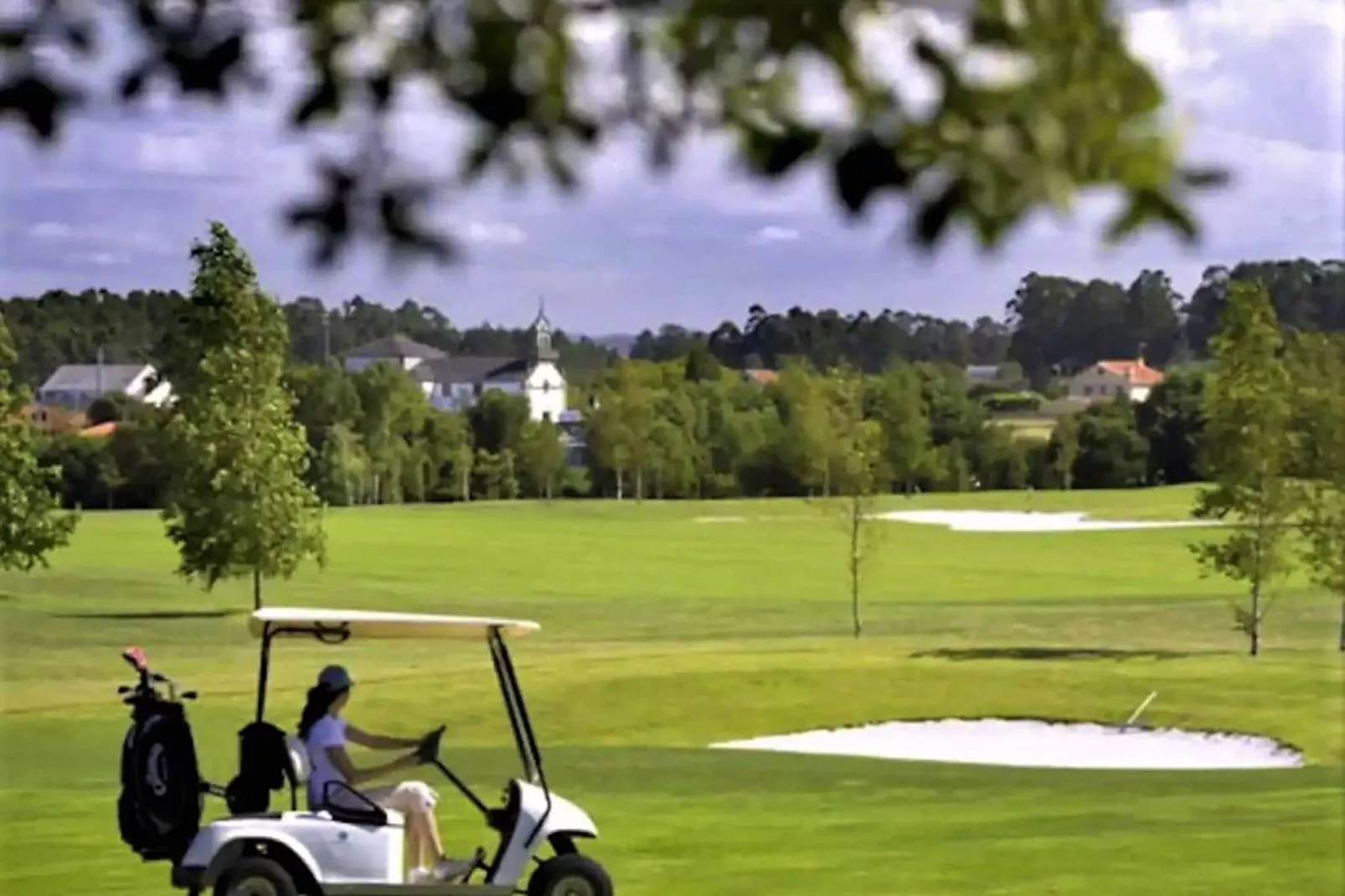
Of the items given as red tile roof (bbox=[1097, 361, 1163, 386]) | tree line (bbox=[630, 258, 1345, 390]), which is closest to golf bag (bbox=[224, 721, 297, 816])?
tree line (bbox=[630, 258, 1345, 390])

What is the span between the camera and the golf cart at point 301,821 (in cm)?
653

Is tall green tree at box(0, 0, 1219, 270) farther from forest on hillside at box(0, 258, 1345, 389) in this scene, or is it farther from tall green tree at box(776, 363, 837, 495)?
tall green tree at box(776, 363, 837, 495)

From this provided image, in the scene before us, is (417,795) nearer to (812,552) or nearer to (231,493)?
(231,493)

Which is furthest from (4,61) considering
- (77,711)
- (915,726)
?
(915,726)

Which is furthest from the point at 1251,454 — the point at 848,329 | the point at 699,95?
the point at 699,95

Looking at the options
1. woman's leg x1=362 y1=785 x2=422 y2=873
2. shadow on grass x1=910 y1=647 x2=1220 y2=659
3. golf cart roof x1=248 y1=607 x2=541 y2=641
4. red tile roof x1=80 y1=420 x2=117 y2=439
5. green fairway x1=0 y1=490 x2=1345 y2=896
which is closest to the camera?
woman's leg x1=362 y1=785 x2=422 y2=873

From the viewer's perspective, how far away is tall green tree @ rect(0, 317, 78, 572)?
40.7 feet

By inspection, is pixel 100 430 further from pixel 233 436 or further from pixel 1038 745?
pixel 1038 745

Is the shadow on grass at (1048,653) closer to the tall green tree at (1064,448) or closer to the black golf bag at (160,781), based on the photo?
the tall green tree at (1064,448)

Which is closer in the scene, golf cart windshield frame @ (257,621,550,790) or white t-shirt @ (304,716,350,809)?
white t-shirt @ (304,716,350,809)

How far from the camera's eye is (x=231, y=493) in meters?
13.3

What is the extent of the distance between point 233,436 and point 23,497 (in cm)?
123

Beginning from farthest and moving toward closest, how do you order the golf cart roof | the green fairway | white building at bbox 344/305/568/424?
1. white building at bbox 344/305/568/424
2. the green fairway
3. the golf cart roof

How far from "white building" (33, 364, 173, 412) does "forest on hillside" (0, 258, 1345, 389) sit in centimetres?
6
